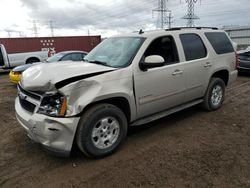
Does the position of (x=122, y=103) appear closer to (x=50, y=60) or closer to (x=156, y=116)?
(x=156, y=116)

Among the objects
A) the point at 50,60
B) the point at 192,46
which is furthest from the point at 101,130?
the point at 50,60

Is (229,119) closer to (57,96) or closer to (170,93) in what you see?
(170,93)

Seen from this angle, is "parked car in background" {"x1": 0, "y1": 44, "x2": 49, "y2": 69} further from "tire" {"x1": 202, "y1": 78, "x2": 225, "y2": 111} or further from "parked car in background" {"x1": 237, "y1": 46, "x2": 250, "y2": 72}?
"tire" {"x1": 202, "y1": 78, "x2": 225, "y2": 111}

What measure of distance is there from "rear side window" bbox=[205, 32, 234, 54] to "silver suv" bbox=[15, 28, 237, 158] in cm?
4

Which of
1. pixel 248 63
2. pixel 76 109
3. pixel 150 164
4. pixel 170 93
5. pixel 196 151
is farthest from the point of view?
pixel 248 63

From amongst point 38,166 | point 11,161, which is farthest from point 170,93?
point 11,161

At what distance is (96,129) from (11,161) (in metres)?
1.38

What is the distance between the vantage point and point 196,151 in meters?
3.56

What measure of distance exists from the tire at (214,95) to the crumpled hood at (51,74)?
2707mm

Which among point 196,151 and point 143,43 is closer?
point 196,151

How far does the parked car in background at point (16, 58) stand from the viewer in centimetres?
1409

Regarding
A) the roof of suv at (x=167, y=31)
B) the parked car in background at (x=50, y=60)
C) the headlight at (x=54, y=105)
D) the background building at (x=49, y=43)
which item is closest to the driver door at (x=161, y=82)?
the roof of suv at (x=167, y=31)

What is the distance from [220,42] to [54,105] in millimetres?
4147

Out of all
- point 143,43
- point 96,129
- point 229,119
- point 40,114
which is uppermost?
point 143,43
